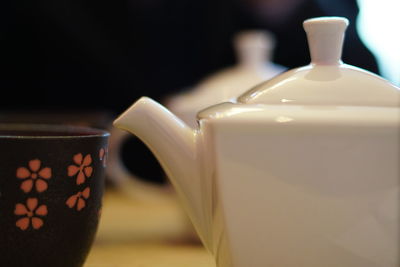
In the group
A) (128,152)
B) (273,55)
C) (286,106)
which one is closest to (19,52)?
(128,152)

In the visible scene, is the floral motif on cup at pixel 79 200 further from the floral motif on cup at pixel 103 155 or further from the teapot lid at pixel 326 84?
the teapot lid at pixel 326 84

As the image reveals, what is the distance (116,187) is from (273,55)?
1.47ft

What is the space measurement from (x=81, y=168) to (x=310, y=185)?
186mm

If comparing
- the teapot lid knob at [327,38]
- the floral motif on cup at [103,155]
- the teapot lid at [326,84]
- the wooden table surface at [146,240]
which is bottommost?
the wooden table surface at [146,240]

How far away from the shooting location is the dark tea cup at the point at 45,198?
436 millimetres

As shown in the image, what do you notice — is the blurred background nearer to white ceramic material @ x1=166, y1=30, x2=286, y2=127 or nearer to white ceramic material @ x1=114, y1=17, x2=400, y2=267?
white ceramic material @ x1=166, y1=30, x2=286, y2=127

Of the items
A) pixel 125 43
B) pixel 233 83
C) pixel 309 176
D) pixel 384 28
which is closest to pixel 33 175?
pixel 309 176

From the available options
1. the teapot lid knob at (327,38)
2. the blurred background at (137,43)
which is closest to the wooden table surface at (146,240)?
the teapot lid knob at (327,38)

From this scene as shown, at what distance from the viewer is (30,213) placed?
441 mm

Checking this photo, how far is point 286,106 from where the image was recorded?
1.34 ft

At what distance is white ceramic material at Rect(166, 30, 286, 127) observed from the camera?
679mm

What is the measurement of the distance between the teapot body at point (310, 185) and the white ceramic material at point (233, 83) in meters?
0.27

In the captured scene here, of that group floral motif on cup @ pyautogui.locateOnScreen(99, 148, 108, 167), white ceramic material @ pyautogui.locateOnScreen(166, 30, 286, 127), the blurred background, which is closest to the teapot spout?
floral motif on cup @ pyautogui.locateOnScreen(99, 148, 108, 167)

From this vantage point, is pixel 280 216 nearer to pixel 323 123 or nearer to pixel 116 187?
pixel 323 123
